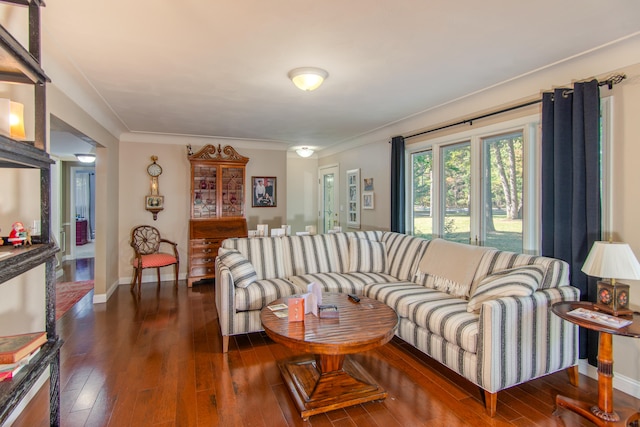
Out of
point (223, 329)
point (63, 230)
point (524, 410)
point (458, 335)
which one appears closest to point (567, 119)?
point (458, 335)

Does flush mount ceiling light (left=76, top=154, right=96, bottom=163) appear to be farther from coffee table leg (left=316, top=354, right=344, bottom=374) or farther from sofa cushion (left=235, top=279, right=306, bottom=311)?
coffee table leg (left=316, top=354, right=344, bottom=374)

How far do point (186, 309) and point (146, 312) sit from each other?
18.0 inches

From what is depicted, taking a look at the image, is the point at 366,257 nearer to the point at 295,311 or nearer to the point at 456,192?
the point at 456,192

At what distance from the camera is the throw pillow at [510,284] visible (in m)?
2.40

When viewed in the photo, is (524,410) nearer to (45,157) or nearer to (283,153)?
(45,157)

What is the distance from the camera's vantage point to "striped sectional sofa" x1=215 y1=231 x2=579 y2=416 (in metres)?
2.26

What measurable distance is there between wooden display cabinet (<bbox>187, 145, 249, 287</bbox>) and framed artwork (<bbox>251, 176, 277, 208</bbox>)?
415mm

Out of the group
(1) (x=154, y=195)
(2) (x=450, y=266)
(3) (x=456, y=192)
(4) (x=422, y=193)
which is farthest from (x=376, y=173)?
(1) (x=154, y=195)

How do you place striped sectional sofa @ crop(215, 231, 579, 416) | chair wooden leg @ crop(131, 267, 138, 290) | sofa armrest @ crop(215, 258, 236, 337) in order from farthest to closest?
chair wooden leg @ crop(131, 267, 138, 290)
sofa armrest @ crop(215, 258, 236, 337)
striped sectional sofa @ crop(215, 231, 579, 416)

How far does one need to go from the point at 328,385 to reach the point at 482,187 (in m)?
2.69

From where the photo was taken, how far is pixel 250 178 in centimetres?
645

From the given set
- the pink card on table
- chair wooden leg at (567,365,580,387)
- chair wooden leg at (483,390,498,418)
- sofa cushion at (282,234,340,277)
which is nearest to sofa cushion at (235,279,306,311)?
sofa cushion at (282,234,340,277)

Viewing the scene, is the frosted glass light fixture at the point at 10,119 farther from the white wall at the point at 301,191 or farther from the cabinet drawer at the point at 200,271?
the white wall at the point at 301,191

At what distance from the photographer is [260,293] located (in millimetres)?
3279
